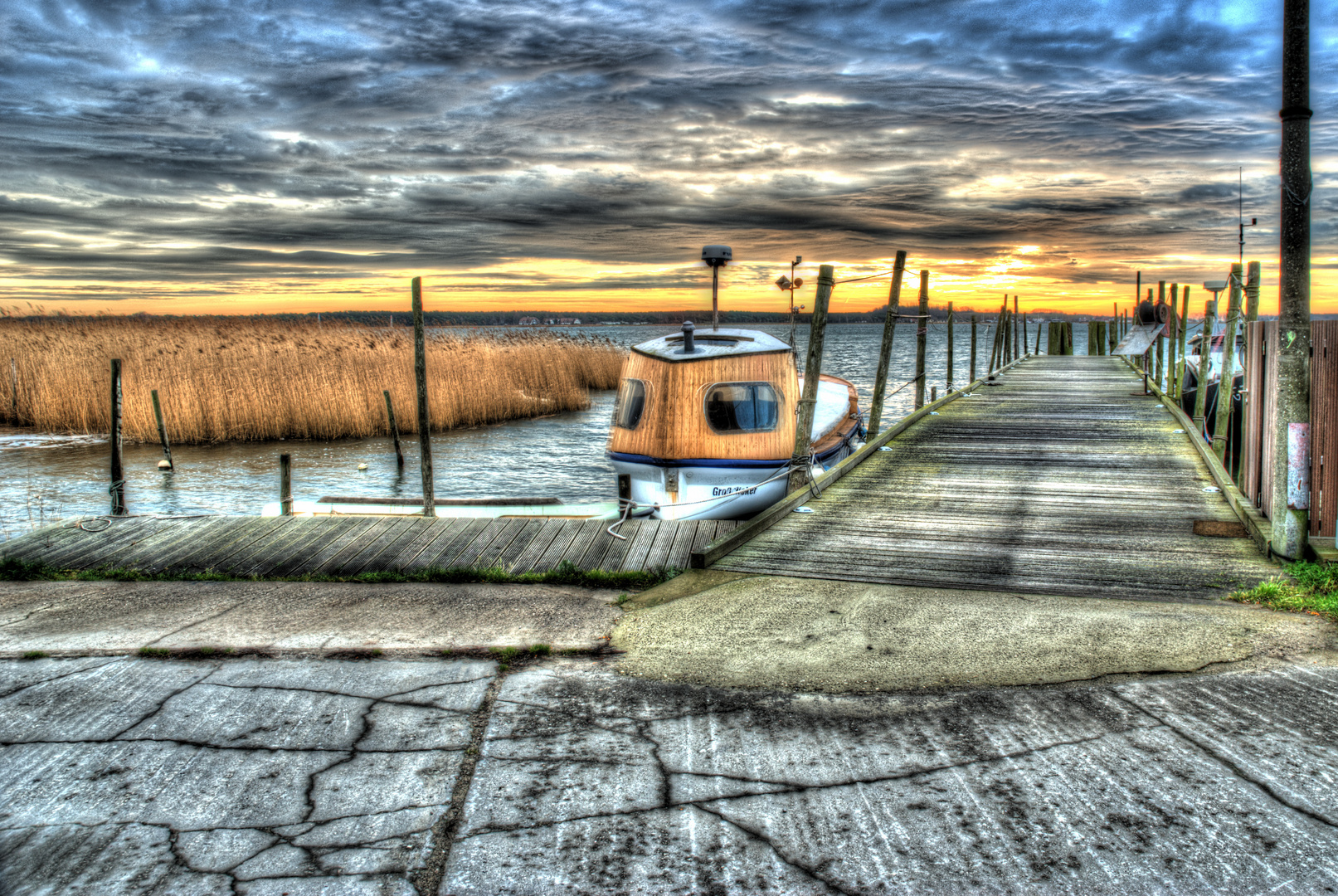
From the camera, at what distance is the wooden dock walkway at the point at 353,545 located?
716 cm

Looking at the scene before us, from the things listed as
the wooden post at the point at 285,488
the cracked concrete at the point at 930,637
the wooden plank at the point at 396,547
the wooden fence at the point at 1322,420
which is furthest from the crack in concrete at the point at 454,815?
the wooden post at the point at 285,488

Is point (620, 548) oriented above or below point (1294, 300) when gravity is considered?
below

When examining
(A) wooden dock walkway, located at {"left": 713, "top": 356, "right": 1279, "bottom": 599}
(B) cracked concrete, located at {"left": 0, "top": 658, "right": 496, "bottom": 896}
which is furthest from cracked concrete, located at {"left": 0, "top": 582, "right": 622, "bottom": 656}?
(A) wooden dock walkway, located at {"left": 713, "top": 356, "right": 1279, "bottom": 599}

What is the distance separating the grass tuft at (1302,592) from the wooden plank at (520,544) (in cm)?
541

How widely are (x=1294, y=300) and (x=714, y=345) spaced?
821 centimetres

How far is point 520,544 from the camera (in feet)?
25.0

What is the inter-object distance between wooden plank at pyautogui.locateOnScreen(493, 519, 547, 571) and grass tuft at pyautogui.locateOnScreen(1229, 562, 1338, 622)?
5.41 meters

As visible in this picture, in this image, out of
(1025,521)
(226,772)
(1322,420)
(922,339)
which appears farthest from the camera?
(922,339)

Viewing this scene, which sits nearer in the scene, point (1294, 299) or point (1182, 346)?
point (1294, 299)

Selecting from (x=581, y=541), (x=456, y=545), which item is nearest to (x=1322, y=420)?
(x=581, y=541)

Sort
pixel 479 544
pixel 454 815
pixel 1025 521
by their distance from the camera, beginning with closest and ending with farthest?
pixel 454 815
pixel 479 544
pixel 1025 521

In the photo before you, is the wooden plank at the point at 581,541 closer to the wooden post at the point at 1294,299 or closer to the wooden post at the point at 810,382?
the wooden post at the point at 810,382

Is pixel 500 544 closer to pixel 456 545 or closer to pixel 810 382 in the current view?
pixel 456 545

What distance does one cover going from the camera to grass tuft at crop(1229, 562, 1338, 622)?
17.9ft
